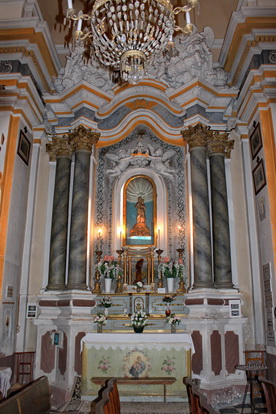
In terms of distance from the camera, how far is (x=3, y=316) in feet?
24.1

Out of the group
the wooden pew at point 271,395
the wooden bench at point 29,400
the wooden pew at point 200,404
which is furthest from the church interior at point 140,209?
the wooden pew at point 200,404

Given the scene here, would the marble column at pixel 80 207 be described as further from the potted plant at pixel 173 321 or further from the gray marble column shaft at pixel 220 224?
the gray marble column shaft at pixel 220 224

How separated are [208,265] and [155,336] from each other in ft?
5.82

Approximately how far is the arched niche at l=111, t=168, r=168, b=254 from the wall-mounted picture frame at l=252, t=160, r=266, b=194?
6.75 feet

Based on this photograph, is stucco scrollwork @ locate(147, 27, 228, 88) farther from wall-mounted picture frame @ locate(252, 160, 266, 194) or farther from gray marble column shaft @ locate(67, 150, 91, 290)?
gray marble column shaft @ locate(67, 150, 91, 290)

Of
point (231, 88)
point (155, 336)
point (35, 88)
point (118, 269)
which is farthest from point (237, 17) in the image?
point (155, 336)

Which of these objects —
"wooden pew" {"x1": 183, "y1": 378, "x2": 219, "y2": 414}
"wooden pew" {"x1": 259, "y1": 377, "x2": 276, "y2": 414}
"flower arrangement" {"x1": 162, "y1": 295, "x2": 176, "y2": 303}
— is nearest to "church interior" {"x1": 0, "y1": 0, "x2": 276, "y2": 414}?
"flower arrangement" {"x1": 162, "y1": 295, "x2": 176, "y2": 303}

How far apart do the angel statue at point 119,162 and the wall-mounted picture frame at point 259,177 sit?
116 inches

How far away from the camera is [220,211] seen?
8438 mm

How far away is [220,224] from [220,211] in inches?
10.9

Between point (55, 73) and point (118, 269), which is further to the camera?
point (55, 73)

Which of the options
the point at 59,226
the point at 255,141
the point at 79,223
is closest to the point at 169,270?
the point at 79,223

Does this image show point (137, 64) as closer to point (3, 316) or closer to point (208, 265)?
→ point (208, 265)

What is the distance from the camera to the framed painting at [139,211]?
9141 millimetres
